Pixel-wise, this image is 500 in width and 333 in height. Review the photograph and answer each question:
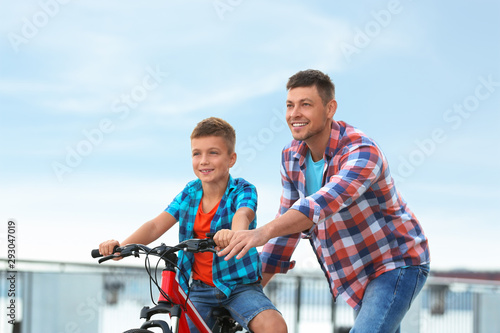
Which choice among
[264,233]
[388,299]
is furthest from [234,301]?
[388,299]

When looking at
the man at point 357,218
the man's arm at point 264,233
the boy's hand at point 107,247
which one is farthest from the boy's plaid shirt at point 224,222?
the man's arm at point 264,233

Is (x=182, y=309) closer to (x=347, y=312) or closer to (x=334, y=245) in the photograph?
(x=334, y=245)

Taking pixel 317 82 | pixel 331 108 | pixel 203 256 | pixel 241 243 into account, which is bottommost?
pixel 203 256

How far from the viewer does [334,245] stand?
10.7 feet

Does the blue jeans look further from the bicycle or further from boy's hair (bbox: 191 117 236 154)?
boy's hair (bbox: 191 117 236 154)

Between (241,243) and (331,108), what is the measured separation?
1.24m

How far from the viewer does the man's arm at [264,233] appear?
2.35 m

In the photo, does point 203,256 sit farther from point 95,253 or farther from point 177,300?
point 95,253

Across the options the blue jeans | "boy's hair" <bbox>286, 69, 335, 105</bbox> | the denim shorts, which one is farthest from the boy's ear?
the blue jeans

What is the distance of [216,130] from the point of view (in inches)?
121

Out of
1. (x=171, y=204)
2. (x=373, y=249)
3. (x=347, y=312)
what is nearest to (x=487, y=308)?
(x=347, y=312)

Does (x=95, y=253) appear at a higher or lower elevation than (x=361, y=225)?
lower

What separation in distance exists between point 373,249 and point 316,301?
16.9 feet

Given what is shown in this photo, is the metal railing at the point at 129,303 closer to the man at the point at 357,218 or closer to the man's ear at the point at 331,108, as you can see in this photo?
the man at the point at 357,218
